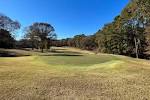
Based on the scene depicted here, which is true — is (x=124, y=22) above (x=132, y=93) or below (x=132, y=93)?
above

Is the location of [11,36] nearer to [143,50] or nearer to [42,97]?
[143,50]

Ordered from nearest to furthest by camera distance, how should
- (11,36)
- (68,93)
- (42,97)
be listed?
1. (42,97)
2. (68,93)
3. (11,36)

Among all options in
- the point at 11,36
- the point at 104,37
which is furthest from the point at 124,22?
the point at 11,36

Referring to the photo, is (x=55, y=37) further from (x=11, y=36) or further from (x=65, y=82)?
(x=65, y=82)

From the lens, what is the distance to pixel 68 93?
857cm

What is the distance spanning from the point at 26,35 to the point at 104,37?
24.6m

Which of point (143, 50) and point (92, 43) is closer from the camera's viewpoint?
point (143, 50)

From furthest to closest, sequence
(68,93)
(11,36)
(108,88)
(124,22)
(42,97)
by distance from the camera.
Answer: (11,36) < (124,22) < (108,88) < (68,93) < (42,97)

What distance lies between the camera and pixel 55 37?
6844 cm

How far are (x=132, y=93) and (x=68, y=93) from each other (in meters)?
2.55

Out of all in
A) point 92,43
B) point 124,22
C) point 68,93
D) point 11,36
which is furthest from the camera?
point 92,43

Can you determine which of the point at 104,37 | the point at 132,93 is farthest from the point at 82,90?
the point at 104,37

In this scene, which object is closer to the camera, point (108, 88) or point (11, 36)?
point (108, 88)

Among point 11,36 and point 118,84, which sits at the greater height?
point 11,36
